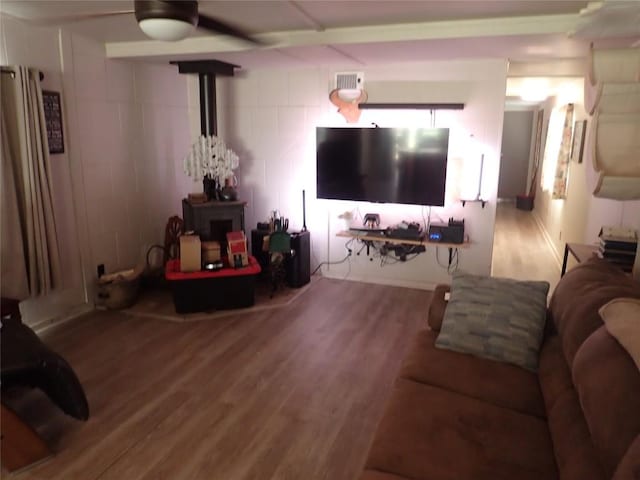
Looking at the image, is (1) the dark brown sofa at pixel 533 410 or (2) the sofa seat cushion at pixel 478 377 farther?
(2) the sofa seat cushion at pixel 478 377

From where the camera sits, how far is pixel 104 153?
403 centimetres

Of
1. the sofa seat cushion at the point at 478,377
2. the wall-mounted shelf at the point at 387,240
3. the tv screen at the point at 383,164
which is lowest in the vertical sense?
the sofa seat cushion at the point at 478,377

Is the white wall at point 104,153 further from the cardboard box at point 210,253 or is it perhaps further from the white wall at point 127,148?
the cardboard box at point 210,253

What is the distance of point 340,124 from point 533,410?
329 centimetres

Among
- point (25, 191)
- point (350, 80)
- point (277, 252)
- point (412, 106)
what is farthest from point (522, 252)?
point (25, 191)

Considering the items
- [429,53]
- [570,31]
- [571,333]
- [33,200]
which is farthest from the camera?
[429,53]

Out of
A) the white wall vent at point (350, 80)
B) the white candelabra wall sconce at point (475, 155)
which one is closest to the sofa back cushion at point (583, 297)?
the white candelabra wall sconce at point (475, 155)

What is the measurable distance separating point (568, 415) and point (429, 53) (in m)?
2.90

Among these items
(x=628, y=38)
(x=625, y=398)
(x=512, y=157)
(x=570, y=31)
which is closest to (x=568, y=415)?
(x=625, y=398)

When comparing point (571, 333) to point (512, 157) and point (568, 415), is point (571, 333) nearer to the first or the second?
point (568, 415)

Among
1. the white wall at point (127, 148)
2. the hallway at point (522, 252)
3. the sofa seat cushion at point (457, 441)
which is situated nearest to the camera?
the sofa seat cushion at point (457, 441)

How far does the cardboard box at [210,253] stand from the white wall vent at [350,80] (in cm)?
193

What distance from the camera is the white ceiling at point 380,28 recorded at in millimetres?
2627

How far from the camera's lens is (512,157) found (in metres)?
10.2
